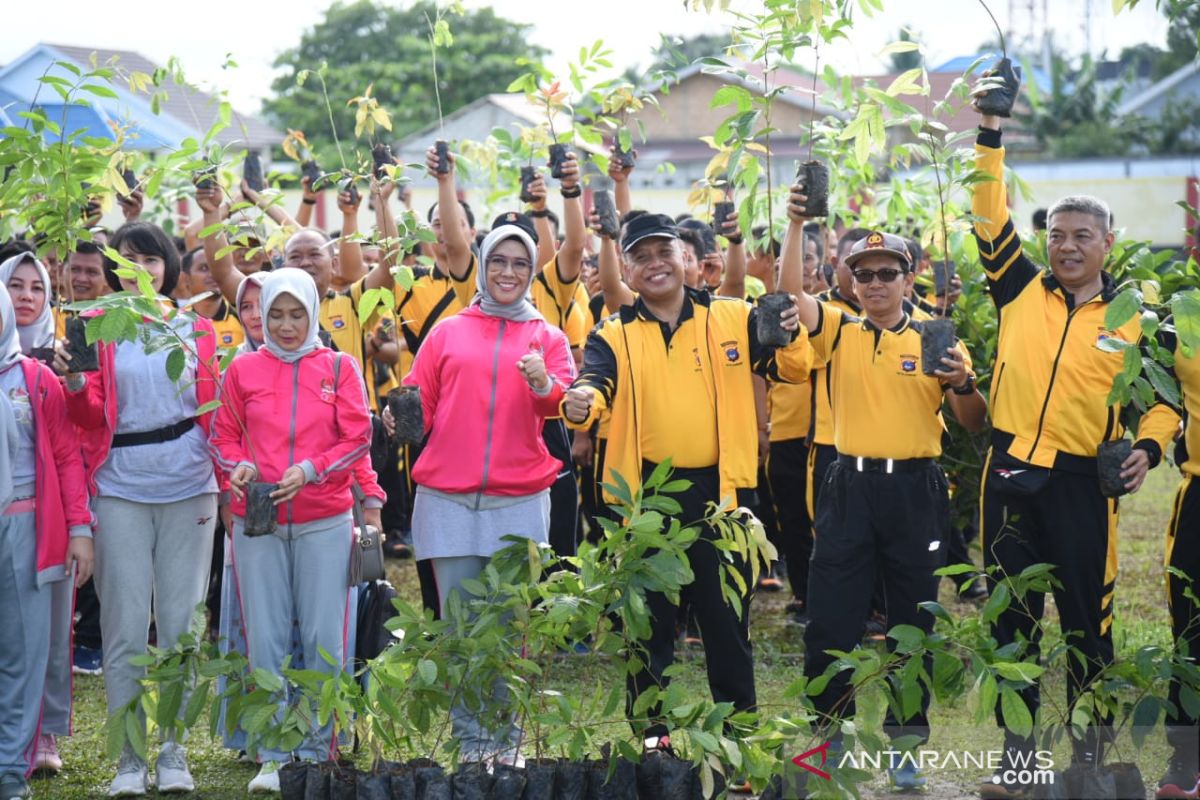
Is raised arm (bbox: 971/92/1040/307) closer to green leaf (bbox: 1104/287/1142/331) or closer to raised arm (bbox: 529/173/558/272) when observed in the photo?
green leaf (bbox: 1104/287/1142/331)

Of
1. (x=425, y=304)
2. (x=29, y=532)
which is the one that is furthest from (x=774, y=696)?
(x=29, y=532)

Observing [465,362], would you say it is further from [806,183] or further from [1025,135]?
[1025,135]

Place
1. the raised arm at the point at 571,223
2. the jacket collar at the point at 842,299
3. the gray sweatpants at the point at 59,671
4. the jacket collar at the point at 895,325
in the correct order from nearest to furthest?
the gray sweatpants at the point at 59,671 < the jacket collar at the point at 895,325 < the raised arm at the point at 571,223 < the jacket collar at the point at 842,299

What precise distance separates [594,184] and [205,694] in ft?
109

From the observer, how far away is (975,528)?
33.1ft

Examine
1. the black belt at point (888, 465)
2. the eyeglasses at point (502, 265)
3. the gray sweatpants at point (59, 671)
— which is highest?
the eyeglasses at point (502, 265)

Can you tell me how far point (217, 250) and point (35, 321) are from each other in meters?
1.48

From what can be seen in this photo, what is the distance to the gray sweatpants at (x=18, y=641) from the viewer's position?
5695 mm

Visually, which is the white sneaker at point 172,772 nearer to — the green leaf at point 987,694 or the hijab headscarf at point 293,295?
the hijab headscarf at point 293,295

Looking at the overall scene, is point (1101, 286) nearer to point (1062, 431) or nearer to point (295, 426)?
point (1062, 431)

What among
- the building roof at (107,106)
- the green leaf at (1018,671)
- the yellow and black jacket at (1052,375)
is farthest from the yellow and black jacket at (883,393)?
the building roof at (107,106)

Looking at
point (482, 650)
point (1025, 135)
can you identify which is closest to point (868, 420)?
point (482, 650)

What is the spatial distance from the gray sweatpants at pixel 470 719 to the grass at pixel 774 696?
0.27 m

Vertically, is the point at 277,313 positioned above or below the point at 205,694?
above
